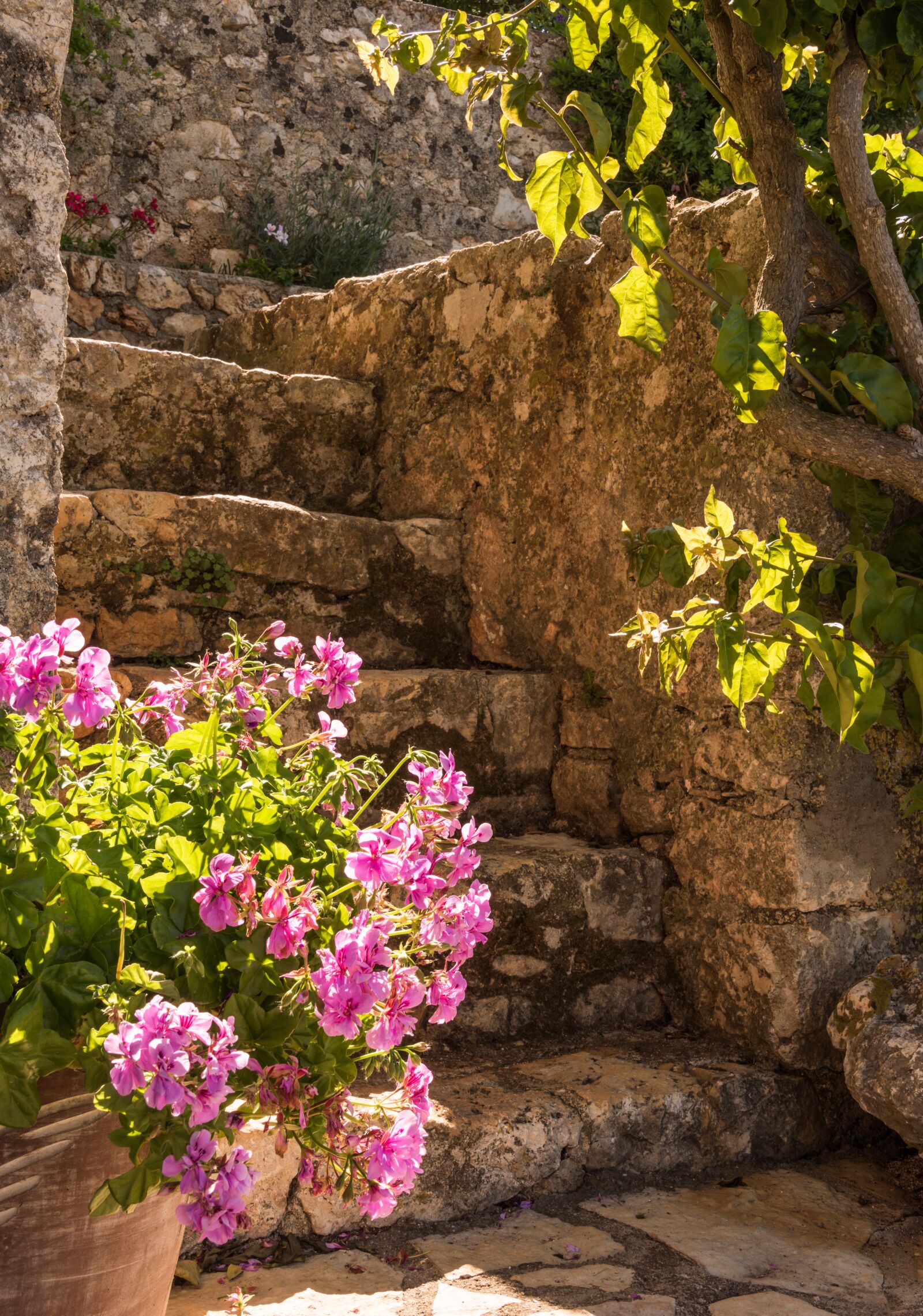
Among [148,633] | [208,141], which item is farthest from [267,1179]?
[208,141]

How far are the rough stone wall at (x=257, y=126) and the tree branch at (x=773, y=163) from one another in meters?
3.32

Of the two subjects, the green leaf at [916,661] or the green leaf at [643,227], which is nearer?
the green leaf at [643,227]

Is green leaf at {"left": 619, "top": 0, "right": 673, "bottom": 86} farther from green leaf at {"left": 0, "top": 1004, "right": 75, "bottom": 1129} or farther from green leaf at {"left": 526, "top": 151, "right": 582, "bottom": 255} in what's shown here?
green leaf at {"left": 0, "top": 1004, "right": 75, "bottom": 1129}

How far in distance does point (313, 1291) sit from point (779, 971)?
111 cm

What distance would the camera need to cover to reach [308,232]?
5.09 metres

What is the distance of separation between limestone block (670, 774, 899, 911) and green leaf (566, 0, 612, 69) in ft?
4.73

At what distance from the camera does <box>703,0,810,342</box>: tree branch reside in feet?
7.07

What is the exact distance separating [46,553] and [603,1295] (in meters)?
1.38

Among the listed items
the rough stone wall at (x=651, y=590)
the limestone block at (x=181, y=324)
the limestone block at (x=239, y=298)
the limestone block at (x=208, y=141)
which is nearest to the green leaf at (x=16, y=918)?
the rough stone wall at (x=651, y=590)

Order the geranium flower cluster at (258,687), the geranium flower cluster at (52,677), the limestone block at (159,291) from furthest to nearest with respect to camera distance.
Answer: the limestone block at (159,291) < the geranium flower cluster at (258,687) < the geranium flower cluster at (52,677)

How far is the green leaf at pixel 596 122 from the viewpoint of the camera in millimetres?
1727

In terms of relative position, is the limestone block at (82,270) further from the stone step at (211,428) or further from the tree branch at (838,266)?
the tree branch at (838,266)

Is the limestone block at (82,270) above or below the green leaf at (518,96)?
above

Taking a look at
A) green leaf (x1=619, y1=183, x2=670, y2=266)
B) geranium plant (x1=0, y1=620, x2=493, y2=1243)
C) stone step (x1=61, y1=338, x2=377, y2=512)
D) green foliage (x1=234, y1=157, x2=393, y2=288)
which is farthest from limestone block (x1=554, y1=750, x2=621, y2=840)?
green foliage (x1=234, y1=157, x2=393, y2=288)
